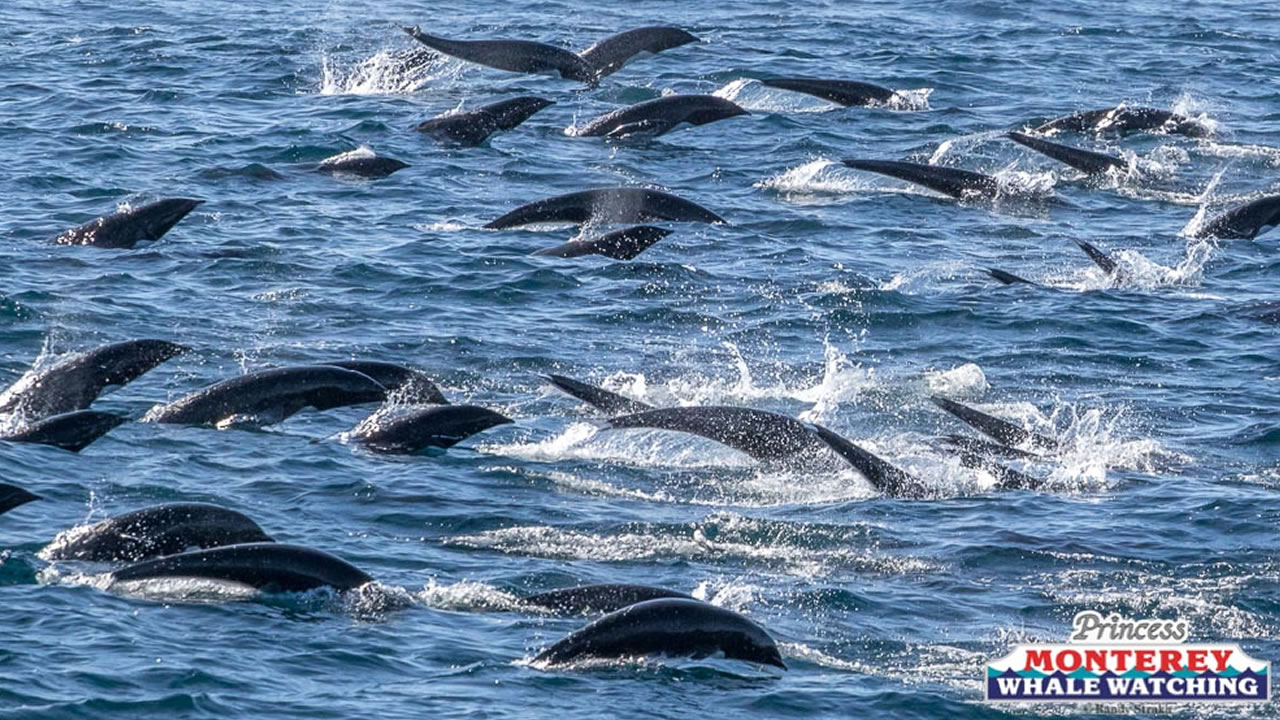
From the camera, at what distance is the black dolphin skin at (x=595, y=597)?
58.5 ft

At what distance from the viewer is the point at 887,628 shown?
18.6 meters

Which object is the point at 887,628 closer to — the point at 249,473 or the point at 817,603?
the point at 817,603

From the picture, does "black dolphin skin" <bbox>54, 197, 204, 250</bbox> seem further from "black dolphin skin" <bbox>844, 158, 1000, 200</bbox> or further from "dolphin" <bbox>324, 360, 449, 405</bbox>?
"black dolphin skin" <bbox>844, 158, 1000, 200</bbox>

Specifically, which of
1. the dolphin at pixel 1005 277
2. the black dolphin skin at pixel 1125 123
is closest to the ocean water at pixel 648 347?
the dolphin at pixel 1005 277

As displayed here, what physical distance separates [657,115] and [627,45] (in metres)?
5.17

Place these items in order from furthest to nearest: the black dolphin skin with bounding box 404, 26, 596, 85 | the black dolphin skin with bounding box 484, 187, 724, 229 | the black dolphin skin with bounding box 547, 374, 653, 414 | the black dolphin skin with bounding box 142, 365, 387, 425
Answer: the black dolphin skin with bounding box 404, 26, 596, 85 → the black dolphin skin with bounding box 484, 187, 724, 229 → the black dolphin skin with bounding box 547, 374, 653, 414 → the black dolphin skin with bounding box 142, 365, 387, 425

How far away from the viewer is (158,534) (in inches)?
731

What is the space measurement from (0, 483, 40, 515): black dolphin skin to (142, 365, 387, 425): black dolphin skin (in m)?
3.41

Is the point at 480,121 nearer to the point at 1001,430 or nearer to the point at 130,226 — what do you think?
the point at 130,226

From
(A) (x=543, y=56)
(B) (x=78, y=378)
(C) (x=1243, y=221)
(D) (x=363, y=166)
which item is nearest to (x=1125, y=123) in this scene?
(C) (x=1243, y=221)

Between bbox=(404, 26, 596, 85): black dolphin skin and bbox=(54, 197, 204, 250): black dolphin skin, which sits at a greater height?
bbox=(404, 26, 596, 85): black dolphin skin

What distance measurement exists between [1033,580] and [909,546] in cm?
124

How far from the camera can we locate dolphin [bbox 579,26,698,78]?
39969mm

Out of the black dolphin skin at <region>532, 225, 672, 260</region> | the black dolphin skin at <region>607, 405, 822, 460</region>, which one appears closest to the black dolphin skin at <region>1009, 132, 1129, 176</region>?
the black dolphin skin at <region>532, 225, 672, 260</region>
